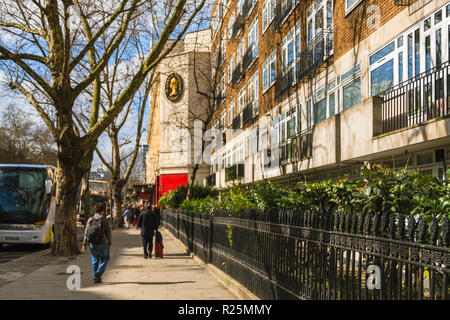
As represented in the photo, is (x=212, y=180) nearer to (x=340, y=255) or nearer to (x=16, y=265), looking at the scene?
(x=16, y=265)

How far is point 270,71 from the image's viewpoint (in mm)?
26531

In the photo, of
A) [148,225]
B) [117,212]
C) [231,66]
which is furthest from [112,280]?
[117,212]

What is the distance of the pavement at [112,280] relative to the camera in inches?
369

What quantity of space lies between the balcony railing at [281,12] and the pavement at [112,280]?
11234 mm

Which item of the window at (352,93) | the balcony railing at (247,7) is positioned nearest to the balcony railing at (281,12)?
the window at (352,93)

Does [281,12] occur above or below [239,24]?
below

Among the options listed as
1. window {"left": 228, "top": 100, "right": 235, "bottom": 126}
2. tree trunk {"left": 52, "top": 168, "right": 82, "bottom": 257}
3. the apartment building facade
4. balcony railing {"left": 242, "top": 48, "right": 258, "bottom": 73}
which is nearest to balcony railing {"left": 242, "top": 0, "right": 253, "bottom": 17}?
the apartment building facade

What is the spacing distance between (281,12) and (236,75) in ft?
40.3

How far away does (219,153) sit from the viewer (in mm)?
43625

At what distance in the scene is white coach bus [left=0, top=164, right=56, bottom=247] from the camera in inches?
810

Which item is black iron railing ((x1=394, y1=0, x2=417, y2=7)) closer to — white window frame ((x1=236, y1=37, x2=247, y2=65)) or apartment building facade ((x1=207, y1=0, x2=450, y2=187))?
apartment building facade ((x1=207, y1=0, x2=450, y2=187))

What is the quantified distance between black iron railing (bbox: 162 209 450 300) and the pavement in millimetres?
1132

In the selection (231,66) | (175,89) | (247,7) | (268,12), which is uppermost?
(175,89)
